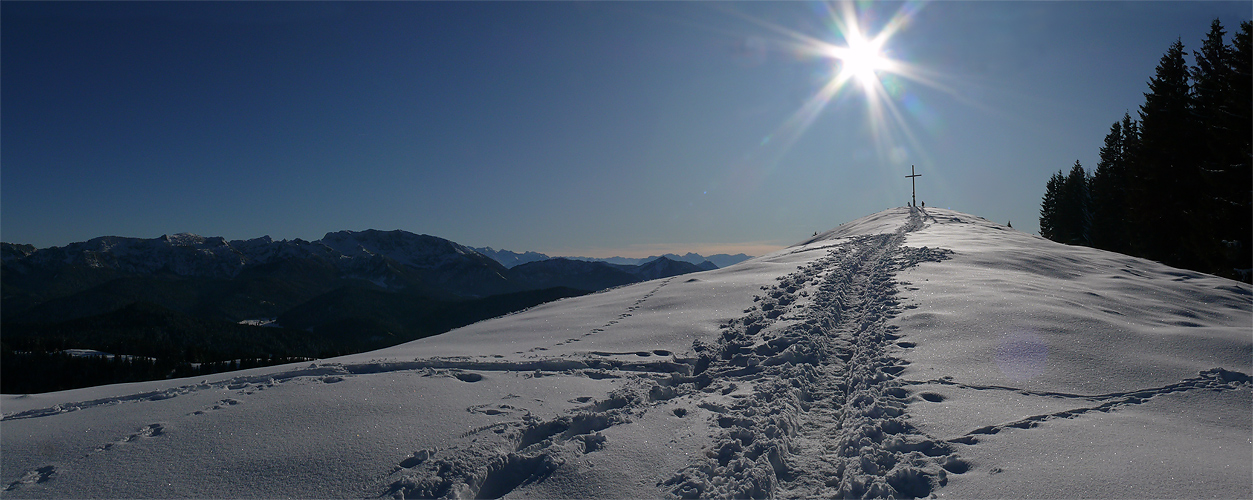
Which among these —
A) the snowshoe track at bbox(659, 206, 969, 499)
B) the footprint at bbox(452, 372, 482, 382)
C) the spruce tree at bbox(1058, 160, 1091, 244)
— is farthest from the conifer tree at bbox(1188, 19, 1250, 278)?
the spruce tree at bbox(1058, 160, 1091, 244)

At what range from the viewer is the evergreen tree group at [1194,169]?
2036 centimetres

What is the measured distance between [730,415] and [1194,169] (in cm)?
3442

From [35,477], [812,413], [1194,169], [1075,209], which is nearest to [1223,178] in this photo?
[1194,169]

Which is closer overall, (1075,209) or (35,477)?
(35,477)

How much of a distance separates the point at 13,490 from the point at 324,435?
2.71 meters

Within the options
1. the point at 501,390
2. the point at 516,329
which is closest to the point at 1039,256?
the point at 516,329

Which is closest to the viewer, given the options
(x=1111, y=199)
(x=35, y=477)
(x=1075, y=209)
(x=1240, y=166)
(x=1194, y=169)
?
(x=35, y=477)

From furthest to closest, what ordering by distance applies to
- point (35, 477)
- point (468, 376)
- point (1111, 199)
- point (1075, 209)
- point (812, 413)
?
point (1075, 209)
point (1111, 199)
point (468, 376)
point (812, 413)
point (35, 477)

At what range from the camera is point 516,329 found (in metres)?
12.5

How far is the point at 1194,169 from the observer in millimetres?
26016

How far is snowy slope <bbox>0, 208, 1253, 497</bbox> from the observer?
4898 mm

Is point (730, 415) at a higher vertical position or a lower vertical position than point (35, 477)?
higher

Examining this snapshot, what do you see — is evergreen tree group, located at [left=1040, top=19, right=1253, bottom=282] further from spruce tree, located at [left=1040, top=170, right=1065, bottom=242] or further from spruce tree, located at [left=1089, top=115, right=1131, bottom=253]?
spruce tree, located at [left=1040, top=170, right=1065, bottom=242]

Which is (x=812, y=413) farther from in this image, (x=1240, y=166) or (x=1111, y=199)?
(x=1111, y=199)
